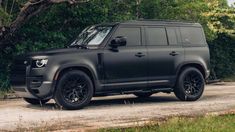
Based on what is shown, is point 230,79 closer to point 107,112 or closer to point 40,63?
point 107,112

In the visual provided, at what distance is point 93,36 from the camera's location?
35.4 ft

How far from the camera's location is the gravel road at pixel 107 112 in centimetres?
Result: 825

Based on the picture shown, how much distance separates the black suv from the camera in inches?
386

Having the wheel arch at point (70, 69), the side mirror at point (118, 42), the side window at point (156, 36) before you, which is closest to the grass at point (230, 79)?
the side window at point (156, 36)

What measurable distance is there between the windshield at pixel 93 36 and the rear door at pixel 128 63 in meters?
0.25

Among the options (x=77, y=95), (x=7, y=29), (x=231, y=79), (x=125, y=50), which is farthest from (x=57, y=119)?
(x=231, y=79)

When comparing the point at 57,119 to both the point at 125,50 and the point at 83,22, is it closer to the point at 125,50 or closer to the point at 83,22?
the point at 125,50

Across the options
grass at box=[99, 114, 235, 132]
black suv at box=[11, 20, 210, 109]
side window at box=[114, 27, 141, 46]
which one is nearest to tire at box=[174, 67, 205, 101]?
black suv at box=[11, 20, 210, 109]

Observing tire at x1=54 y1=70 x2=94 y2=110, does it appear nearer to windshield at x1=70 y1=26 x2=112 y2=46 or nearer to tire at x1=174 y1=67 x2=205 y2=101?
windshield at x1=70 y1=26 x2=112 y2=46

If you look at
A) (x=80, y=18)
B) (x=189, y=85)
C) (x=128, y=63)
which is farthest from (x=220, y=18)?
(x=128, y=63)

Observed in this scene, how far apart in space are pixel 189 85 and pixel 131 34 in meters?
2.00

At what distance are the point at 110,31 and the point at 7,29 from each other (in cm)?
468

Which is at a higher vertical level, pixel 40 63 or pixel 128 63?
pixel 40 63

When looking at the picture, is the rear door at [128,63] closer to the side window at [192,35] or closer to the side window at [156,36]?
the side window at [156,36]
